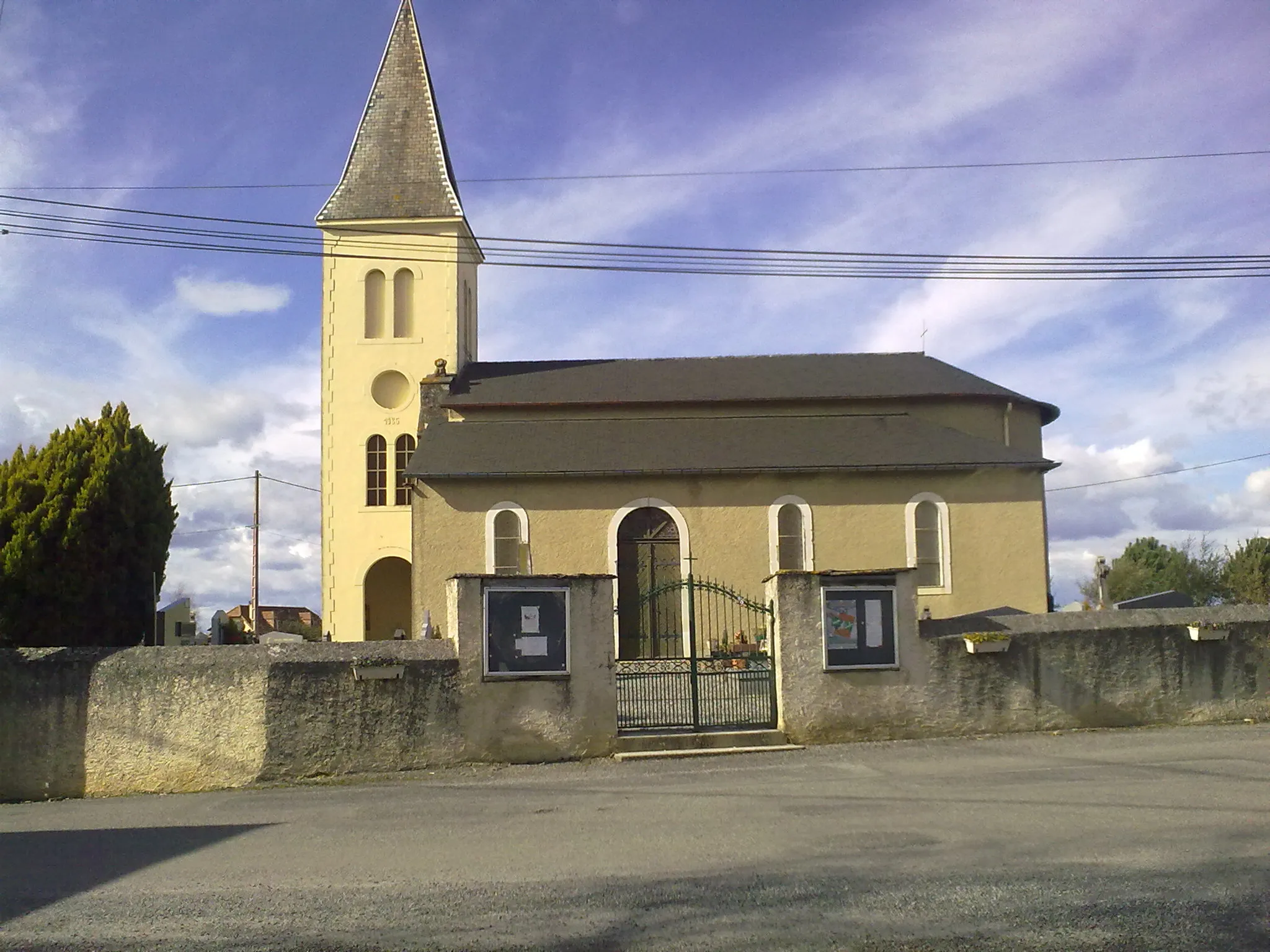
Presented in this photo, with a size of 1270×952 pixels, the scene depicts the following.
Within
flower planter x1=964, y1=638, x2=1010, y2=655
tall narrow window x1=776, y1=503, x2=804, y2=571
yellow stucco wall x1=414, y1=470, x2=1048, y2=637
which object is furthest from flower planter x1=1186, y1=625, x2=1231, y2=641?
tall narrow window x1=776, y1=503, x2=804, y2=571

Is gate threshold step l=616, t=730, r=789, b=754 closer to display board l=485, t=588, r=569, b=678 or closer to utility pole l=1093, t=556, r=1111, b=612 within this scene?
display board l=485, t=588, r=569, b=678

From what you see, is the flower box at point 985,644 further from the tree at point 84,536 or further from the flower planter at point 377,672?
the tree at point 84,536

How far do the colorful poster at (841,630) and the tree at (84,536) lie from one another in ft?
42.2

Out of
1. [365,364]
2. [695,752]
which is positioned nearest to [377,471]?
[365,364]

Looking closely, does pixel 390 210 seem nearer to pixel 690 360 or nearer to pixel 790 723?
pixel 690 360

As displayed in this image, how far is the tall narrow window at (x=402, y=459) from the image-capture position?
111 ft

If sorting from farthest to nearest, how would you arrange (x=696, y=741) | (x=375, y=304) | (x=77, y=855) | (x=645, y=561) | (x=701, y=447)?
(x=375, y=304) < (x=701, y=447) < (x=645, y=561) < (x=696, y=741) < (x=77, y=855)

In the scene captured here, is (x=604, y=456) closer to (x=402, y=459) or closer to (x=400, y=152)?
(x=402, y=459)

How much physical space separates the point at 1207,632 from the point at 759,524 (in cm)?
1262

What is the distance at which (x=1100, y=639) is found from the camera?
46.1 feet

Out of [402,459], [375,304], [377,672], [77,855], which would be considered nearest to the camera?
[77,855]

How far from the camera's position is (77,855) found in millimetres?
9109

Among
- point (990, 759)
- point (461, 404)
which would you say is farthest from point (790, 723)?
point (461, 404)

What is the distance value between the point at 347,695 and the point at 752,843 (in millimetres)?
5899
